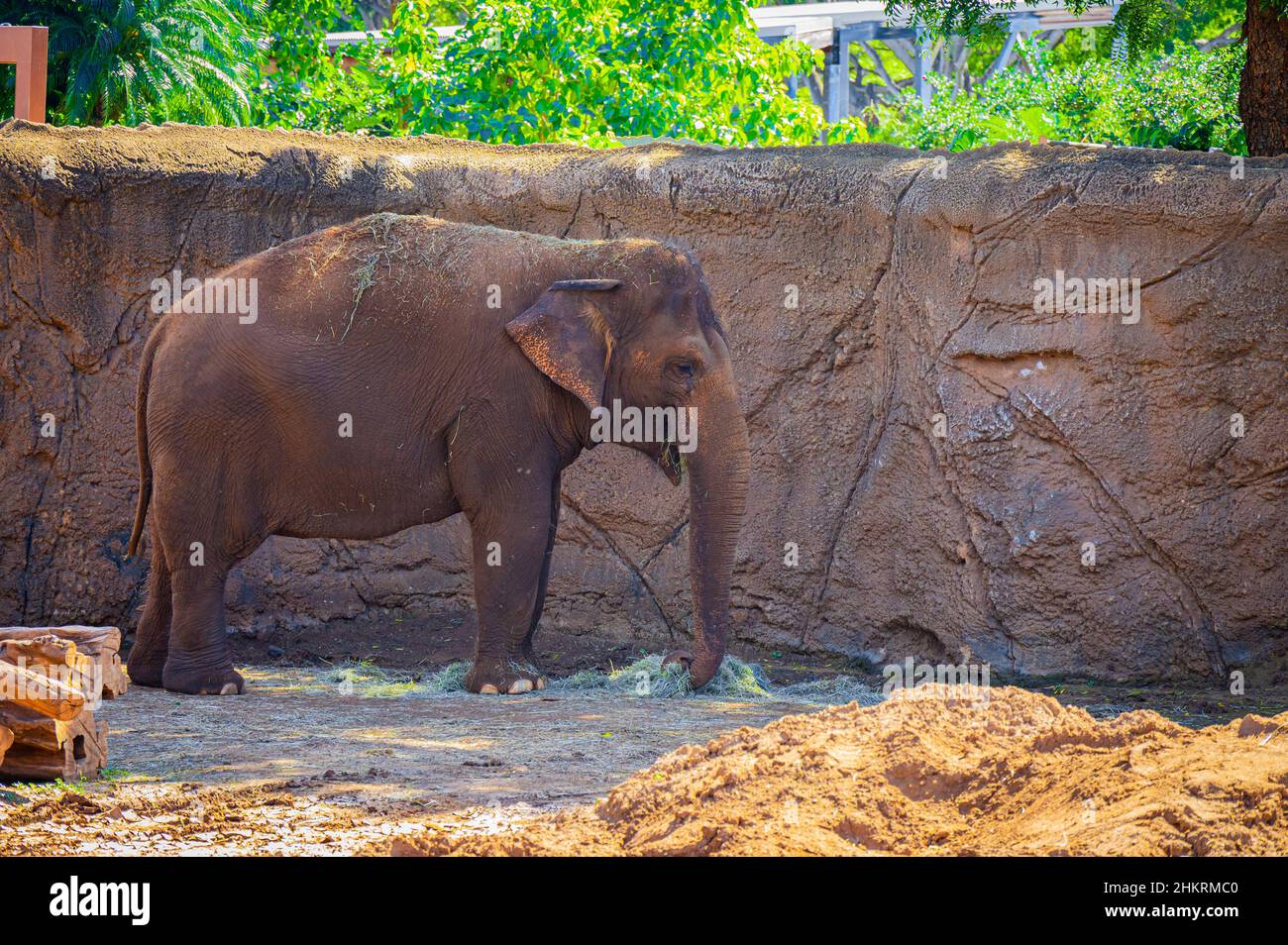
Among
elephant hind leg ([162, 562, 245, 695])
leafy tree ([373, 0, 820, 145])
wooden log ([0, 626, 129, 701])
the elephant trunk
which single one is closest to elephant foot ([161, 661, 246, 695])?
elephant hind leg ([162, 562, 245, 695])

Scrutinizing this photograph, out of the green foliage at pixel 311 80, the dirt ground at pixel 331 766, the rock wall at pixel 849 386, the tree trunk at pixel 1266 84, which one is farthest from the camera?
the green foliage at pixel 311 80

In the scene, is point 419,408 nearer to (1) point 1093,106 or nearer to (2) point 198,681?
(2) point 198,681

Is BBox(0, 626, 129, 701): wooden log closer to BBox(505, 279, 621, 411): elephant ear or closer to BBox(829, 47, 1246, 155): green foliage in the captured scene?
BBox(505, 279, 621, 411): elephant ear

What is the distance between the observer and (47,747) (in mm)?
6410

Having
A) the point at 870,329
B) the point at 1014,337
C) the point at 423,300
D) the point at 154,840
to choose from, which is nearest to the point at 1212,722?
the point at 1014,337

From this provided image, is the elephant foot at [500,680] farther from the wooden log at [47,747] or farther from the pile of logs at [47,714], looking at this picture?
the wooden log at [47,747]

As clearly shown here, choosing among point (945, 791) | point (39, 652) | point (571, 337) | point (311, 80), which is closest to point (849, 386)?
point (571, 337)

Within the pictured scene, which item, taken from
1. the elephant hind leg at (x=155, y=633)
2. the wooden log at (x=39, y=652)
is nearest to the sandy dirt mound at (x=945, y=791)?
the wooden log at (x=39, y=652)

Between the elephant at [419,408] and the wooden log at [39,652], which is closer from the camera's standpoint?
the wooden log at [39,652]

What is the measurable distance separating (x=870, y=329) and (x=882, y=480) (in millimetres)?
954

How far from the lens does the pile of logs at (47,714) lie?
621 cm

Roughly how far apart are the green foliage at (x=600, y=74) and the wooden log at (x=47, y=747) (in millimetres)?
11409

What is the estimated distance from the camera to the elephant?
912cm

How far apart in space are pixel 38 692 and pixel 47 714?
5.2 inches
